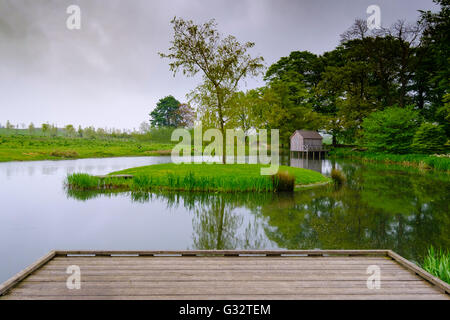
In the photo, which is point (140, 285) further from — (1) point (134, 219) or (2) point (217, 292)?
(1) point (134, 219)

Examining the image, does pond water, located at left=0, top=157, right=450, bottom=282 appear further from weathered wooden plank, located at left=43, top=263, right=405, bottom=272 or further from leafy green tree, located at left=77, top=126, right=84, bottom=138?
leafy green tree, located at left=77, top=126, right=84, bottom=138

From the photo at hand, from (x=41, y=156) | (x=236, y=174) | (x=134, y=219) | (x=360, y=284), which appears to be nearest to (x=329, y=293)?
(x=360, y=284)

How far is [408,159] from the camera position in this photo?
27.2 metres

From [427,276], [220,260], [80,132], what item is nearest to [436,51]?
[427,276]

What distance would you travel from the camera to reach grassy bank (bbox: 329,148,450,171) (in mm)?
22938

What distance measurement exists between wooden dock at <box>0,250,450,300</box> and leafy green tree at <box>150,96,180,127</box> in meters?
70.2

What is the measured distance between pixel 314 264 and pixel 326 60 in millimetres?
46391

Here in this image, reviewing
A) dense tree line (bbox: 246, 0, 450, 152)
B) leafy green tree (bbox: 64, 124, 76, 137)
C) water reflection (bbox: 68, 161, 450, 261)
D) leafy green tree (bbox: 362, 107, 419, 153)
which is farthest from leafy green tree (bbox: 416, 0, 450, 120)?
leafy green tree (bbox: 64, 124, 76, 137)

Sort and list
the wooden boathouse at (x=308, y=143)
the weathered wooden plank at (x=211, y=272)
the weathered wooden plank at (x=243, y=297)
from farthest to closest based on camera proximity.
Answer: the wooden boathouse at (x=308, y=143) < the weathered wooden plank at (x=211, y=272) < the weathered wooden plank at (x=243, y=297)

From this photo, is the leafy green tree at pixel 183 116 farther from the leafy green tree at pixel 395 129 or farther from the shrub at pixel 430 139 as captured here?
the shrub at pixel 430 139

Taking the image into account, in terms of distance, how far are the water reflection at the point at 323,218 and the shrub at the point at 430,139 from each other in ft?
52.6

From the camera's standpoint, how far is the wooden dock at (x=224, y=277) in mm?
3369

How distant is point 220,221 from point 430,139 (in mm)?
28655

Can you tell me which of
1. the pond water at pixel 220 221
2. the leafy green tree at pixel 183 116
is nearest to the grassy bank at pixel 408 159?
the pond water at pixel 220 221
